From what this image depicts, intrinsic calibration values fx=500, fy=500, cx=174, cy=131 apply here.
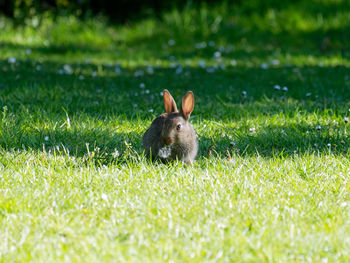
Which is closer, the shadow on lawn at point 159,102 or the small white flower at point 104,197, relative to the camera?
the small white flower at point 104,197

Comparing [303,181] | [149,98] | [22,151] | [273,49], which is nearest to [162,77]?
[149,98]

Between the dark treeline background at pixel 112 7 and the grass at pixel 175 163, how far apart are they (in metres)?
2.19

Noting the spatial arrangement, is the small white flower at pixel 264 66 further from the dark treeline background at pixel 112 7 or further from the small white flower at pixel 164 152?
the small white flower at pixel 164 152

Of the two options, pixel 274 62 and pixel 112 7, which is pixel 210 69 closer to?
pixel 274 62

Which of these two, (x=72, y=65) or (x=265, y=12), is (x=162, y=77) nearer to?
(x=72, y=65)

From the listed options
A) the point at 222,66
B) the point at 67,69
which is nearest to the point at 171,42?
the point at 222,66

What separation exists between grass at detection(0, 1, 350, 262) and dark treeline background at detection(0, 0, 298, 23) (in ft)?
7.18

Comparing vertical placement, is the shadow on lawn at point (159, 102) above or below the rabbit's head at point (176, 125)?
below

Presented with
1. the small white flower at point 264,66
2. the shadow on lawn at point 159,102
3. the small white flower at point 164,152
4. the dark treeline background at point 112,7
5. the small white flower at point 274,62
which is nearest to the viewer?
the small white flower at point 164,152

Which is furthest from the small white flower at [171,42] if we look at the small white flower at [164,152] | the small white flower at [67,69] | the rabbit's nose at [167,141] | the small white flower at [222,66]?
the rabbit's nose at [167,141]

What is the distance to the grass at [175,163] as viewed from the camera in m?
2.74

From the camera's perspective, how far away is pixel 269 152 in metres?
4.50

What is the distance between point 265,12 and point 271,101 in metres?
5.79

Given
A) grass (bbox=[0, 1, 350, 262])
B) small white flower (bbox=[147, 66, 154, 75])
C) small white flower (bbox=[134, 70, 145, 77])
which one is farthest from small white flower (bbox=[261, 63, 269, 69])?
small white flower (bbox=[134, 70, 145, 77])
